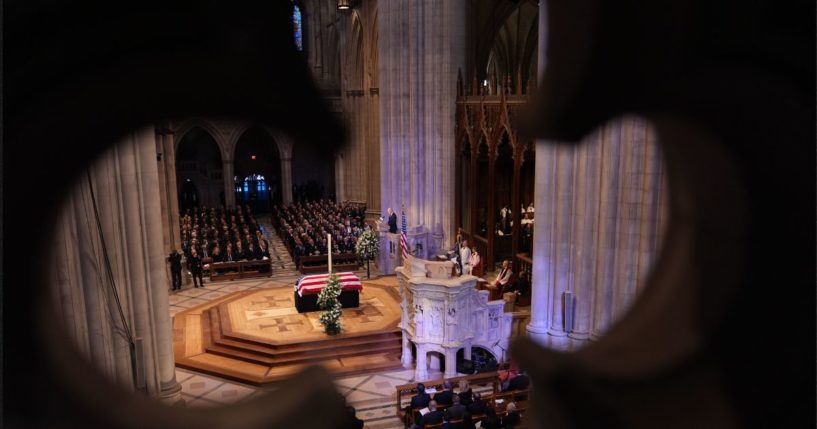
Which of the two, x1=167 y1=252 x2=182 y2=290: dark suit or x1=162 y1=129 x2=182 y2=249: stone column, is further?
x1=162 y1=129 x2=182 y2=249: stone column

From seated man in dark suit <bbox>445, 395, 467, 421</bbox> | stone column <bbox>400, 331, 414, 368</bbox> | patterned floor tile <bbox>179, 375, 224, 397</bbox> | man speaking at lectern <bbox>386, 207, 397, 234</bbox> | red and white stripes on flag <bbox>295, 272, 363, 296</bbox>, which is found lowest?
patterned floor tile <bbox>179, 375, 224, 397</bbox>

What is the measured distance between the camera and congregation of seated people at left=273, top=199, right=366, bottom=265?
67.5ft

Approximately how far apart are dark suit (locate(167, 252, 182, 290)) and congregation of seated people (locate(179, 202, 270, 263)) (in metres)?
0.71

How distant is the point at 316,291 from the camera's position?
574 inches

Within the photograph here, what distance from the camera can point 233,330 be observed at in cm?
1359

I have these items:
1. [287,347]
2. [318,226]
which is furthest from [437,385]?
[318,226]

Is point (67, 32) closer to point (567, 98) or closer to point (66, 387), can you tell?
point (66, 387)

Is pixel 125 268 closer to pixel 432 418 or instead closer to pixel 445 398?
pixel 432 418

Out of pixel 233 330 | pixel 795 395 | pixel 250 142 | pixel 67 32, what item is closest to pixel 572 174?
pixel 233 330

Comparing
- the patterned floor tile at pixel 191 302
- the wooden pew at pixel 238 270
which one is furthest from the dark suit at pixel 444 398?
the wooden pew at pixel 238 270

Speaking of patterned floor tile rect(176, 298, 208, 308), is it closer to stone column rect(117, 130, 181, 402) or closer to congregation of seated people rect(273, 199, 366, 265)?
congregation of seated people rect(273, 199, 366, 265)

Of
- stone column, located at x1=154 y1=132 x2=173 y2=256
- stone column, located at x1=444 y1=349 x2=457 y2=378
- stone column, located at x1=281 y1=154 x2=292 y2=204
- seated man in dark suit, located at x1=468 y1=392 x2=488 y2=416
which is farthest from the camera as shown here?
stone column, located at x1=281 y1=154 x2=292 y2=204

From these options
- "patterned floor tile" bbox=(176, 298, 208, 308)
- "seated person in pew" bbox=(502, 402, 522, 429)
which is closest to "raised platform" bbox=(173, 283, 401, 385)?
"patterned floor tile" bbox=(176, 298, 208, 308)

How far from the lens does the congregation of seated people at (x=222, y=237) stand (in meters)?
19.3
